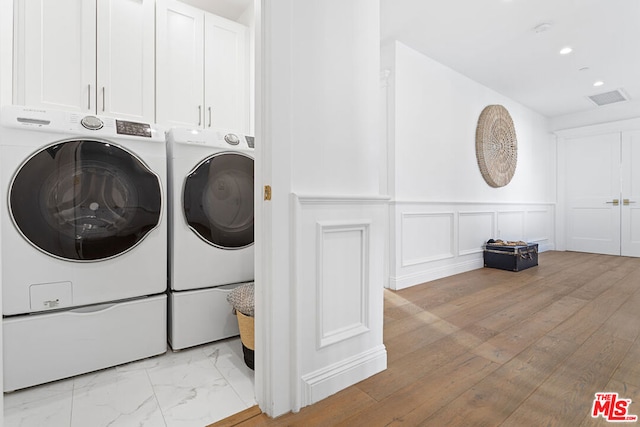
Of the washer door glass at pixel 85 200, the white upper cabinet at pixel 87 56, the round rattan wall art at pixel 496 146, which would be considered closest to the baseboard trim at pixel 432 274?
the round rattan wall art at pixel 496 146

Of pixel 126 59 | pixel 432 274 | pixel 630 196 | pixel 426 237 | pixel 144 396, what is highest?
pixel 126 59

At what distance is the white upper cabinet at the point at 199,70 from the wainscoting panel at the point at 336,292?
4.63 ft

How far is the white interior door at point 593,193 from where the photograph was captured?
477cm

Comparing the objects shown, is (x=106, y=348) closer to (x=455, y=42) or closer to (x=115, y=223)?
(x=115, y=223)

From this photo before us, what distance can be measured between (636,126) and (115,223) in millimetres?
6562

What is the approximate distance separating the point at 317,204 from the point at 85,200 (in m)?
1.07

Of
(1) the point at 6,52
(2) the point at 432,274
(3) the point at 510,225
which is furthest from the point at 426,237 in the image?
(1) the point at 6,52

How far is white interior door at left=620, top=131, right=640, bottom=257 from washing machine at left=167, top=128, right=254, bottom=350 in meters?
5.79

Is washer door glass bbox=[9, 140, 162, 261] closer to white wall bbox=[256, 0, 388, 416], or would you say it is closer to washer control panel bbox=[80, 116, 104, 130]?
washer control panel bbox=[80, 116, 104, 130]

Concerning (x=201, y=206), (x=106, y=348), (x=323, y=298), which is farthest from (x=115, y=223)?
(x=323, y=298)

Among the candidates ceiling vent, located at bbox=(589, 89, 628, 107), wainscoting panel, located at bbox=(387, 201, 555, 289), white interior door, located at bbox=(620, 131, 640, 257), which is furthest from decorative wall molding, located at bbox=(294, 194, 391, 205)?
white interior door, located at bbox=(620, 131, 640, 257)

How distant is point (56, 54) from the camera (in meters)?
1.72

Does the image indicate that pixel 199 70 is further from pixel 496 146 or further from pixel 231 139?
pixel 496 146

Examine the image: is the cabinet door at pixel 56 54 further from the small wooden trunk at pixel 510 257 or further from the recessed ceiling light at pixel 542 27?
the small wooden trunk at pixel 510 257
